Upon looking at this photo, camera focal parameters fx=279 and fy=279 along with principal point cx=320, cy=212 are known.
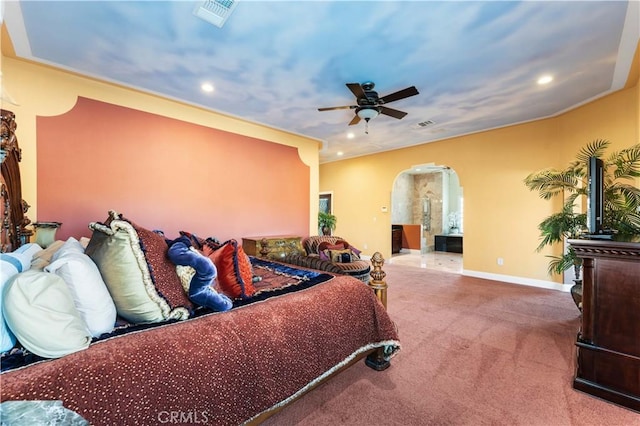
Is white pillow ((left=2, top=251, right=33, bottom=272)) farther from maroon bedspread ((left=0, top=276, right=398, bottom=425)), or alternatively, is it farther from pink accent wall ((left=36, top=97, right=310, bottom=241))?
pink accent wall ((left=36, top=97, right=310, bottom=241))

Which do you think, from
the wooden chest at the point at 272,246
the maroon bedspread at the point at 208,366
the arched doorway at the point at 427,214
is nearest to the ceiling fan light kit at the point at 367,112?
the maroon bedspread at the point at 208,366

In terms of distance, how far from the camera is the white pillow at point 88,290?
1.21 m

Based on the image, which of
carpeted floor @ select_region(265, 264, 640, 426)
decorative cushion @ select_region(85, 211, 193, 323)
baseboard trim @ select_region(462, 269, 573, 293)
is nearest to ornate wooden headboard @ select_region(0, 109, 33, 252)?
decorative cushion @ select_region(85, 211, 193, 323)

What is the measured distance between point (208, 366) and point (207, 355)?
0.05 metres

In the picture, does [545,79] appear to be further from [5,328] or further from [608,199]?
[5,328]

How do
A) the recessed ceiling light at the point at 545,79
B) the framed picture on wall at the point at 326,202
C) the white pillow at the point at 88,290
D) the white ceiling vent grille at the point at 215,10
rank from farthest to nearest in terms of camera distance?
1. the framed picture on wall at the point at 326,202
2. the recessed ceiling light at the point at 545,79
3. the white ceiling vent grille at the point at 215,10
4. the white pillow at the point at 88,290

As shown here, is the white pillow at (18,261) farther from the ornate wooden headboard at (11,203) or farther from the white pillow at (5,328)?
the ornate wooden headboard at (11,203)

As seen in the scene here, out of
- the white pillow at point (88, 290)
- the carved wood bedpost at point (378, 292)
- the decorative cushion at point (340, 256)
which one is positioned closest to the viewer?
the white pillow at point (88, 290)

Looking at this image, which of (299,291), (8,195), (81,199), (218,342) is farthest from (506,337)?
(81,199)

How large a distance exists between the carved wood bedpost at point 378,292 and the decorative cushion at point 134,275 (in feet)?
4.92

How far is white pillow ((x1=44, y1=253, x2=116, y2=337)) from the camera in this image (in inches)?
47.6

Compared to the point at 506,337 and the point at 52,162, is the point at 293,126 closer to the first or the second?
the point at 52,162

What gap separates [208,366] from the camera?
128cm

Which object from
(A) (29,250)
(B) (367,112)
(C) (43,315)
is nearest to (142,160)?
(A) (29,250)
